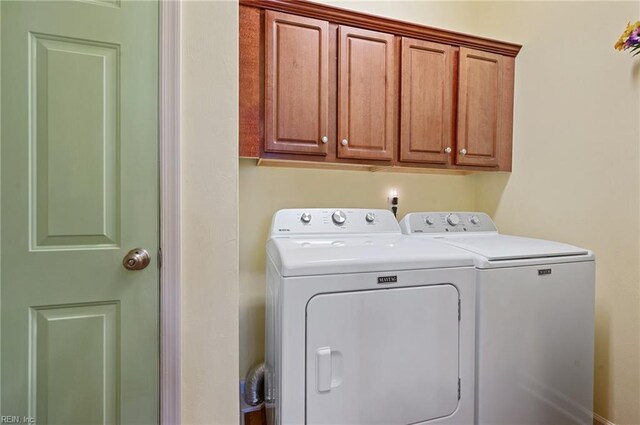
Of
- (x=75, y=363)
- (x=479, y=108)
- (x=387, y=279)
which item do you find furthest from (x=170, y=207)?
(x=479, y=108)

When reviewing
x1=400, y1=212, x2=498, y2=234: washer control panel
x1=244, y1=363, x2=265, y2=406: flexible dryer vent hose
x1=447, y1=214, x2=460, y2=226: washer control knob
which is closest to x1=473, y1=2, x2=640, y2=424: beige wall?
x1=400, y1=212, x2=498, y2=234: washer control panel

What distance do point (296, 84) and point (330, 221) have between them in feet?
2.38

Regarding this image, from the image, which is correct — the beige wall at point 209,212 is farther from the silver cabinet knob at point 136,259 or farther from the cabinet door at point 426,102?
the cabinet door at point 426,102

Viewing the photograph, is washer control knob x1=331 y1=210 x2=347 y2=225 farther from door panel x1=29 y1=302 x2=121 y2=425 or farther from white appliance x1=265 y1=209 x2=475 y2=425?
door panel x1=29 y1=302 x2=121 y2=425

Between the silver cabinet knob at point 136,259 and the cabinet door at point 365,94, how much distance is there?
1030mm

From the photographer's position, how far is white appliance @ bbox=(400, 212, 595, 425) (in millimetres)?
1263

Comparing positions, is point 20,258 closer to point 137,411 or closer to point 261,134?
point 137,411

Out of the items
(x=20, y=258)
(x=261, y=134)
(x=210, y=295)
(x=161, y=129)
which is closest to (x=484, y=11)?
(x=261, y=134)

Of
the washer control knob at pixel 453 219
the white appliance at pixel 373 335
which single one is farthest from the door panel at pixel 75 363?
the washer control knob at pixel 453 219

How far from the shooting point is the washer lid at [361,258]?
3.57 feet

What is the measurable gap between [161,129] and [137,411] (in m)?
0.97

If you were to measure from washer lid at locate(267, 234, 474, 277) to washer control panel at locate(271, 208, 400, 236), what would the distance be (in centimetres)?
26

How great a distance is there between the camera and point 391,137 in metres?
1.76

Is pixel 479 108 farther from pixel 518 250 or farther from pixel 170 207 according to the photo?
pixel 170 207
